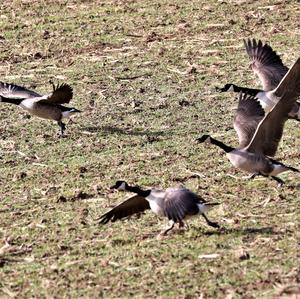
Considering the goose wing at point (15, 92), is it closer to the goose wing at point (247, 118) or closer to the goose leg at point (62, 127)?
the goose leg at point (62, 127)

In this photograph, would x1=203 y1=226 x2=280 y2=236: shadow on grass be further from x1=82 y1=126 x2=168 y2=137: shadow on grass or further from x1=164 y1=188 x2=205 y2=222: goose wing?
x1=82 y1=126 x2=168 y2=137: shadow on grass

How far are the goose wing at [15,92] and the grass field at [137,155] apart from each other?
268 millimetres

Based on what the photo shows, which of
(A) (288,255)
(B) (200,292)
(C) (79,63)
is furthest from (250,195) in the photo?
(C) (79,63)

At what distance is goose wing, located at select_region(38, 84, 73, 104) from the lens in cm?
1327

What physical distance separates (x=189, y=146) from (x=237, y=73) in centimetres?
316

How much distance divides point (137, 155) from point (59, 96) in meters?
1.64

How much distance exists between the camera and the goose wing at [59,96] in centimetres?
1327

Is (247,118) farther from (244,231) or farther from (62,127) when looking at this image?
(62,127)

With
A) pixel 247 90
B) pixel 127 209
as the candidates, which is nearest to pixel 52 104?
pixel 247 90

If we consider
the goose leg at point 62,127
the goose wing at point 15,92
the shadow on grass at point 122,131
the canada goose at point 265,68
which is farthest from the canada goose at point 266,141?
the goose wing at point 15,92

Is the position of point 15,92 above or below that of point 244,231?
below

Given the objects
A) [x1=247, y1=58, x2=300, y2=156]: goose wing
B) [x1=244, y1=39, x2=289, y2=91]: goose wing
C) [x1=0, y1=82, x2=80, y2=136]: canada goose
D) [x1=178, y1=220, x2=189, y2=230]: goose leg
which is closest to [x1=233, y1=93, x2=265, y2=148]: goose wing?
[x1=247, y1=58, x2=300, y2=156]: goose wing

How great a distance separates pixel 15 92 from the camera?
46.4 feet

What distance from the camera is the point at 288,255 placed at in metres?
8.93
